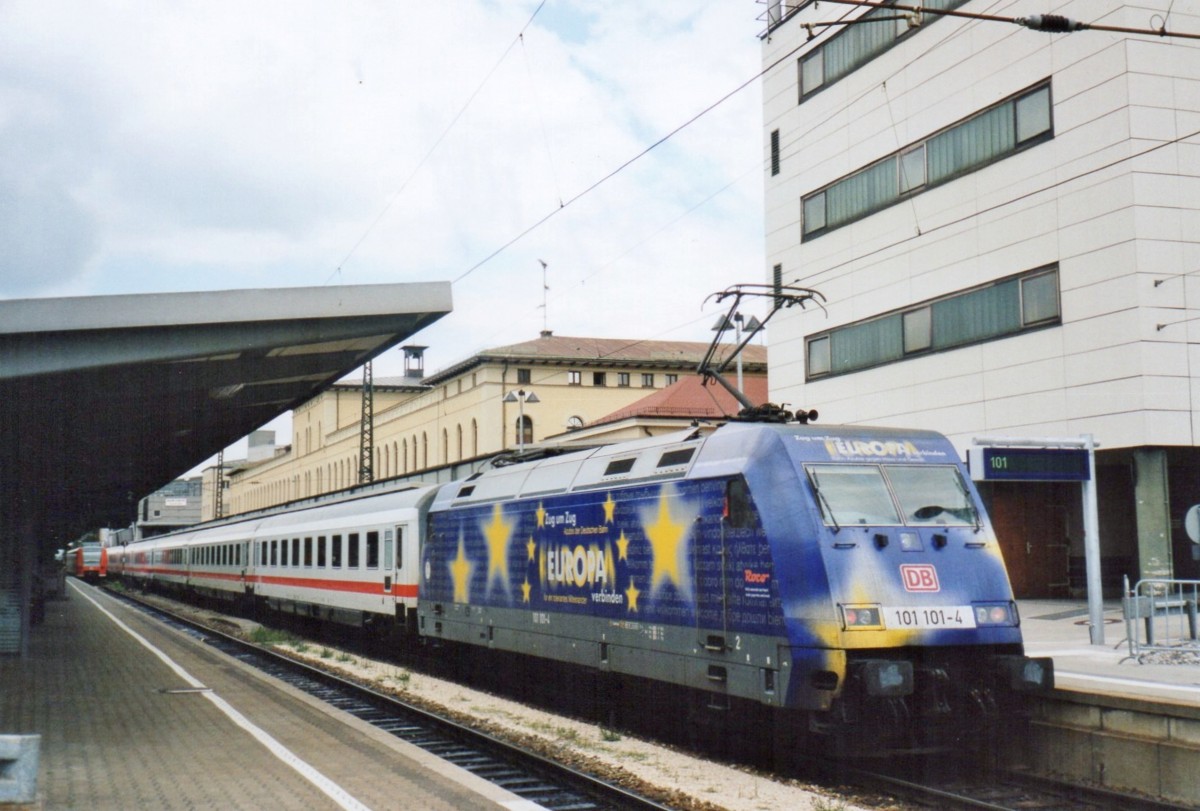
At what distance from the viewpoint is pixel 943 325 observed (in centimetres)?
2805

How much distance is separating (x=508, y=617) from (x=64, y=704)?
554 cm

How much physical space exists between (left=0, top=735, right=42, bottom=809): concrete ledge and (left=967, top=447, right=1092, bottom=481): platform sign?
1133cm

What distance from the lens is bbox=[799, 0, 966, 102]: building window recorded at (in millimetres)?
29225

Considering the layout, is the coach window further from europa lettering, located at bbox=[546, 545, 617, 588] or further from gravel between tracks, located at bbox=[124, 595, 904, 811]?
europa lettering, located at bbox=[546, 545, 617, 588]

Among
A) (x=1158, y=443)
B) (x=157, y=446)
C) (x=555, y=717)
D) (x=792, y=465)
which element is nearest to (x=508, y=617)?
(x=555, y=717)

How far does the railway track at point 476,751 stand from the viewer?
32.1 ft

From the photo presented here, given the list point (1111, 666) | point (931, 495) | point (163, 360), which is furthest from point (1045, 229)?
point (163, 360)

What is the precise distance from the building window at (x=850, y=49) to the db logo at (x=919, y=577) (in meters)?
20.2

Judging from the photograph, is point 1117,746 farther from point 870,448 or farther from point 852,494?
point 870,448

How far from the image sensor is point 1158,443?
2275 centimetres

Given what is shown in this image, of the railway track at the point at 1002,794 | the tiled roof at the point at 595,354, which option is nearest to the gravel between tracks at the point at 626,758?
the railway track at the point at 1002,794

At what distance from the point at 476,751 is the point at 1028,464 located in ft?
27.4

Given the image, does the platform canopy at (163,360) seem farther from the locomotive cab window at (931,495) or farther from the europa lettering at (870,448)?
the locomotive cab window at (931,495)

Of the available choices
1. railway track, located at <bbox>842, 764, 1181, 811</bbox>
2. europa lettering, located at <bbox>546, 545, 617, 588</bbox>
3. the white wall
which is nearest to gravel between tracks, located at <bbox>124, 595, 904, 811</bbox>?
railway track, located at <bbox>842, 764, 1181, 811</bbox>
